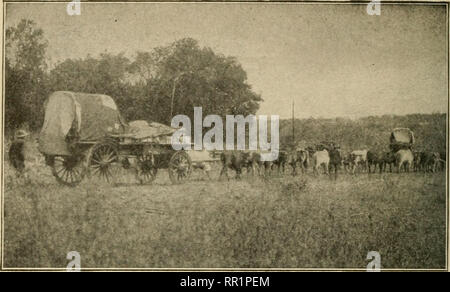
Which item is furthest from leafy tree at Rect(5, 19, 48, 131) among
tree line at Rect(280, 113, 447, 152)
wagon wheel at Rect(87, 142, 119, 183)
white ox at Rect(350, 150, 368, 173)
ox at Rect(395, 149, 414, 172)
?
ox at Rect(395, 149, 414, 172)

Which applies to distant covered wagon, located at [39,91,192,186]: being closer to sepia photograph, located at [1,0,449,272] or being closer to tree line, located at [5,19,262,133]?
sepia photograph, located at [1,0,449,272]

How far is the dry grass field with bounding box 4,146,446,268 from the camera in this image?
8336 millimetres

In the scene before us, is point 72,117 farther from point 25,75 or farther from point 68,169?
point 25,75

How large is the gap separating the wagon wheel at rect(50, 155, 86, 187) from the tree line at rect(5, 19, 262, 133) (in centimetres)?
71

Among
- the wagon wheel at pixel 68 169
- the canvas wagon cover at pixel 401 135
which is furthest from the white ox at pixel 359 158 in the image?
the wagon wheel at pixel 68 169

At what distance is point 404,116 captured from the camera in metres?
8.66

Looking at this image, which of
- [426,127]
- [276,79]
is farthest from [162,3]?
[426,127]

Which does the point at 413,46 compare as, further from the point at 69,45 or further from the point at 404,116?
the point at 69,45

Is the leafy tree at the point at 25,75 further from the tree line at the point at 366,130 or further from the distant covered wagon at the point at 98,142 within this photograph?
the tree line at the point at 366,130

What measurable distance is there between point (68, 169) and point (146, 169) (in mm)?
1351

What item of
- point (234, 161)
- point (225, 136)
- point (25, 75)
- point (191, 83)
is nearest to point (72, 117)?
point (25, 75)

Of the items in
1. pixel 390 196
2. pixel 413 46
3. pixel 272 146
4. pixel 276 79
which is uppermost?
pixel 413 46
